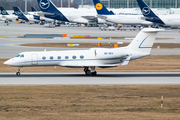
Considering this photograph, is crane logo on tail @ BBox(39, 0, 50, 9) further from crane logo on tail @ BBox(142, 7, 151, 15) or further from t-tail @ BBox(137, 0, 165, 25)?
crane logo on tail @ BBox(142, 7, 151, 15)

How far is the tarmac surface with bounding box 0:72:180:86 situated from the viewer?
32625mm

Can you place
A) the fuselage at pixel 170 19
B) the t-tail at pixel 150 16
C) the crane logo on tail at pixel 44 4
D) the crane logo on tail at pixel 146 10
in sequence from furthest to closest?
the crane logo on tail at pixel 44 4, the fuselage at pixel 170 19, the t-tail at pixel 150 16, the crane logo on tail at pixel 146 10

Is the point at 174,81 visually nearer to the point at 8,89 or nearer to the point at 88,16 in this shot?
the point at 8,89

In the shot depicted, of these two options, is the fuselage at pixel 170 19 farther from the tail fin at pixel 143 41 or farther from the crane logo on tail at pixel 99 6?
the tail fin at pixel 143 41

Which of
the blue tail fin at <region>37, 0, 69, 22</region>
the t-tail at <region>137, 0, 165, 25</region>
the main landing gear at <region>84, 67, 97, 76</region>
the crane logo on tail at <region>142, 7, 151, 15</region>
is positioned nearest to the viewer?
the main landing gear at <region>84, 67, 97, 76</region>

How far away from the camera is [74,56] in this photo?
3697 cm

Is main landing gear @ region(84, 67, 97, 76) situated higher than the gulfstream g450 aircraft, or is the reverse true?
the gulfstream g450 aircraft

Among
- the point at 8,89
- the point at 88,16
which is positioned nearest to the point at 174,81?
the point at 8,89

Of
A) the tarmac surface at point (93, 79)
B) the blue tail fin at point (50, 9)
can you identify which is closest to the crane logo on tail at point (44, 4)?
the blue tail fin at point (50, 9)

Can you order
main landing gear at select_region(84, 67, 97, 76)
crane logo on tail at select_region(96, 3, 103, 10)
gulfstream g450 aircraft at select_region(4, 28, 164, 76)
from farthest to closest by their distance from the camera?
crane logo on tail at select_region(96, 3, 103, 10), main landing gear at select_region(84, 67, 97, 76), gulfstream g450 aircraft at select_region(4, 28, 164, 76)

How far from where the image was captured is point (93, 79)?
3512 cm

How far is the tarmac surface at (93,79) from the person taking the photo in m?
32.6

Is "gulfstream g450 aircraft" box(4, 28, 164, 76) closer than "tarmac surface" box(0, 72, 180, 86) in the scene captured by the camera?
No

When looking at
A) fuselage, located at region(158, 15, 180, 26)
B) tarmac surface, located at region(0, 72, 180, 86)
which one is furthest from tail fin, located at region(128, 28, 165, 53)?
fuselage, located at region(158, 15, 180, 26)
